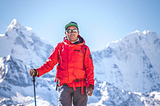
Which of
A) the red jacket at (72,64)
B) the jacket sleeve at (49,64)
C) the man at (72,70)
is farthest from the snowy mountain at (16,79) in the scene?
the man at (72,70)

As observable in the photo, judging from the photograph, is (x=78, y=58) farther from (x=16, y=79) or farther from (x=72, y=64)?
(x=16, y=79)

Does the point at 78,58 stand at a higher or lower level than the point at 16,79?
lower

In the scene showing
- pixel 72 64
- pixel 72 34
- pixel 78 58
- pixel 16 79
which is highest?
pixel 16 79

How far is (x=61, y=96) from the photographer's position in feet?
11.5

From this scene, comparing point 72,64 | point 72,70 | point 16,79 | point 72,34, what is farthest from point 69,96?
point 16,79

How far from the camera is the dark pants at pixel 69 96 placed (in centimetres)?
346

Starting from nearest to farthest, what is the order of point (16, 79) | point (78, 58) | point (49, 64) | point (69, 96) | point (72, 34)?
1. point (69, 96)
2. point (78, 58)
3. point (49, 64)
4. point (72, 34)
5. point (16, 79)

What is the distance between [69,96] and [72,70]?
628mm

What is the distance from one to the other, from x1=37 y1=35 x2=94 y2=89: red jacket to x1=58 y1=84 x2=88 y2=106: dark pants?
0.40ft

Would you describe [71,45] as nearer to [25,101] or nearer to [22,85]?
[25,101]

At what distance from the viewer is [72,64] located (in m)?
3.76

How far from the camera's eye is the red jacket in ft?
12.2

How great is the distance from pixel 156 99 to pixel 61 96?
20824 centimetres

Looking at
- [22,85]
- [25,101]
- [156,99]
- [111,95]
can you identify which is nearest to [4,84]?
[22,85]
